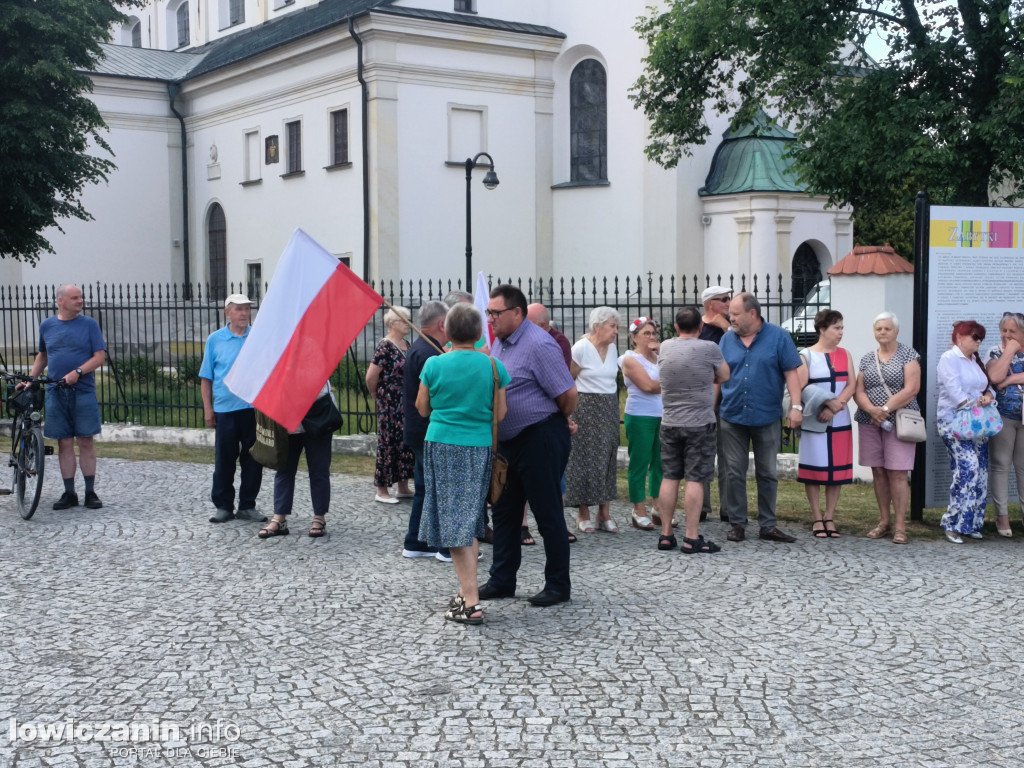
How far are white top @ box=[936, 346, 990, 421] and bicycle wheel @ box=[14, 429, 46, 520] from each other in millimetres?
6904

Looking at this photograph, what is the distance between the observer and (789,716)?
16.4 feet

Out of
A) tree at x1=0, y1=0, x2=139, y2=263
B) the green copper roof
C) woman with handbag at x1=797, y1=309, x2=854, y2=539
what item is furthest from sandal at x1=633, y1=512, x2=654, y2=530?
the green copper roof

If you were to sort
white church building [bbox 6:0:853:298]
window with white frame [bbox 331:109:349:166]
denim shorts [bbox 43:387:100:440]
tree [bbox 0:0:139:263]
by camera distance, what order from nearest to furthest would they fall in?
denim shorts [bbox 43:387:100:440], tree [bbox 0:0:139:263], white church building [bbox 6:0:853:298], window with white frame [bbox 331:109:349:166]

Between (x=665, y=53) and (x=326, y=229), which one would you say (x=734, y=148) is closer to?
(x=665, y=53)

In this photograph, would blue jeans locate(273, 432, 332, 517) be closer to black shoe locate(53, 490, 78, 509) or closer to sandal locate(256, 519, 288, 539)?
sandal locate(256, 519, 288, 539)

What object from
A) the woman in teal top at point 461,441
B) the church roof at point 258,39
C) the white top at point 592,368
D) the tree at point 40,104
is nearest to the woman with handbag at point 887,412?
the white top at point 592,368

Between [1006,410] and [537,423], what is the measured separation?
418 cm

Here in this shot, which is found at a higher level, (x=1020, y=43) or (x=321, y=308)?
(x=1020, y=43)

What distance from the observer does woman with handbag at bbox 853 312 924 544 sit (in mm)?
8758

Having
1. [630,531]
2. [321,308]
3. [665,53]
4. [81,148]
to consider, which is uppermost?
[665,53]

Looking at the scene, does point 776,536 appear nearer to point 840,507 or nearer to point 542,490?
point 840,507

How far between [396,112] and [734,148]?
8.82m

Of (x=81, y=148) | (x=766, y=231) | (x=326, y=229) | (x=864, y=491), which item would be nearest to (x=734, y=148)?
(x=766, y=231)

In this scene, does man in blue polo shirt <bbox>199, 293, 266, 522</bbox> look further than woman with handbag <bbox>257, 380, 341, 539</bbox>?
Yes
